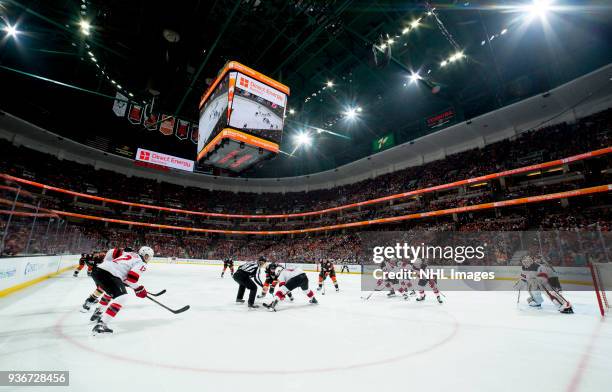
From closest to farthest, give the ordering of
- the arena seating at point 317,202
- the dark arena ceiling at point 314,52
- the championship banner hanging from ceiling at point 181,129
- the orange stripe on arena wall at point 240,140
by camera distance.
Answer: the orange stripe on arena wall at point 240,140
the dark arena ceiling at point 314,52
the arena seating at point 317,202
the championship banner hanging from ceiling at point 181,129

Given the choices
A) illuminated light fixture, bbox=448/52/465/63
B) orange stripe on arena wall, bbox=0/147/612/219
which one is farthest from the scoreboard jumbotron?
illuminated light fixture, bbox=448/52/465/63

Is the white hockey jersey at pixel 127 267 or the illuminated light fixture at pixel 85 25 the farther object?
the illuminated light fixture at pixel 85 25

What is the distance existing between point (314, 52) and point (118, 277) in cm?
1289

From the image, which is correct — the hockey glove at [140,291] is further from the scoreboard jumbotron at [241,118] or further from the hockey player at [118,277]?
the scoreboard jumbotron at [241,118]

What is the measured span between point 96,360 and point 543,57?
85.6 ft

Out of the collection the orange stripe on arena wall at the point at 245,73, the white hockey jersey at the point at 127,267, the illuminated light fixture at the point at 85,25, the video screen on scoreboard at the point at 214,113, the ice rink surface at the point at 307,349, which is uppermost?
the illuminated light fixture at the point at 85,25

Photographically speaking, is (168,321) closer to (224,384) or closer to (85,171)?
(224,384)

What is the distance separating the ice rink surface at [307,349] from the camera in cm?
257

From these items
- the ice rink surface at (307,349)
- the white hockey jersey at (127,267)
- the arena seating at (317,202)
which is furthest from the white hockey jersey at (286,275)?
the arena seating at (317,202)

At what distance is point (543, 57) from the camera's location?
17.9m

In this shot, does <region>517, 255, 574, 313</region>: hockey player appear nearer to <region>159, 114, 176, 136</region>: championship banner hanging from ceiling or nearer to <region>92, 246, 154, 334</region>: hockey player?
<region>92, 246, 154, 334</region>: hockey player

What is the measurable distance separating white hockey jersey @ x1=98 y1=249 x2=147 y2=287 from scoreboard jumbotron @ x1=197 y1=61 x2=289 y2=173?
559cm

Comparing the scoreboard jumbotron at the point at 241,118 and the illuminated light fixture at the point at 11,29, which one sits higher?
the illuminated light fixture at the point at 11,29

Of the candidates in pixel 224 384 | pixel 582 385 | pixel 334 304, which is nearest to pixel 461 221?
pixel 334 304
